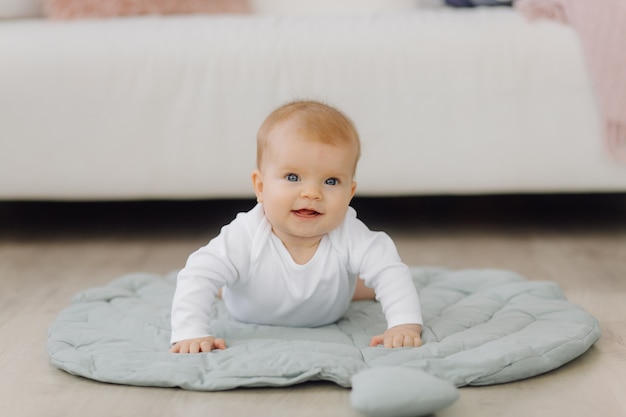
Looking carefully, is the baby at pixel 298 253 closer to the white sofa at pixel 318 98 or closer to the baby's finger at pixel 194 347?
the baby's finger at pixel 194 347

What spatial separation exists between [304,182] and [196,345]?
0.92 feet

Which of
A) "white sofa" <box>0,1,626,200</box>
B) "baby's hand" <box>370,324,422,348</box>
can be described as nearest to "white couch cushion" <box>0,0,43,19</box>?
"white sofa" <box>0,1,626,200</box>

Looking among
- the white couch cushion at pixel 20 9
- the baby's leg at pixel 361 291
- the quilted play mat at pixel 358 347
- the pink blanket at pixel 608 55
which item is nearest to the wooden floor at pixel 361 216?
the quilted play mat at pixel 358 347

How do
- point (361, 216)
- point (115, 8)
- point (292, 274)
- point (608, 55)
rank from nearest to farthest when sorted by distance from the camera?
point (292, 274)
point (608, 55)
point (115, 8)
point (361, 216)

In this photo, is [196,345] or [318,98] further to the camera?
[318,98]

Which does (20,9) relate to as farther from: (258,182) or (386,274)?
(386,274)

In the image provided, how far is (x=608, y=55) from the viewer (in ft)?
6.90

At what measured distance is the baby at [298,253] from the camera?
4.66 ft

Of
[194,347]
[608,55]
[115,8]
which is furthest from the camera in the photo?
[115,8]

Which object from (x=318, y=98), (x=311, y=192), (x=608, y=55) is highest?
(x=608, y=55)

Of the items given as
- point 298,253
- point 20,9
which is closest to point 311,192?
point 298,253

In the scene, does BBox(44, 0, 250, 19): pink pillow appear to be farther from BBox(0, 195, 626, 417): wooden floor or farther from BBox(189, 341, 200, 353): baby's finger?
BBox(189, 341, 200, 353): baby's finger

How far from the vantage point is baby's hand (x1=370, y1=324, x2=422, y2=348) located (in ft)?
4.58

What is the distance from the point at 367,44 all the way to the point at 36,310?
3.03ft
